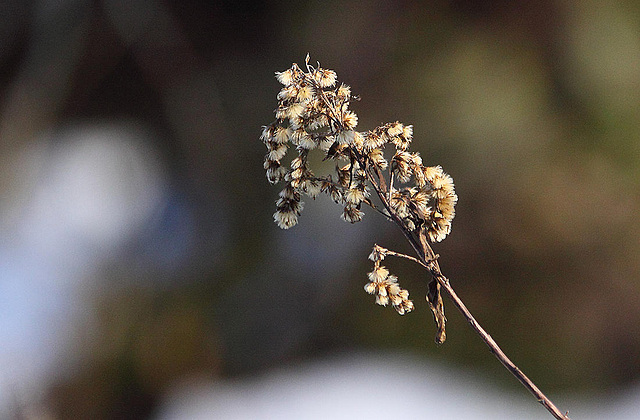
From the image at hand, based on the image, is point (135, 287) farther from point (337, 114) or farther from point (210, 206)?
point (337, 114)

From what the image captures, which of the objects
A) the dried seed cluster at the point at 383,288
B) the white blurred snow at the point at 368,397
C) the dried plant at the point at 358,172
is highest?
the dried plant at the point at 358,172

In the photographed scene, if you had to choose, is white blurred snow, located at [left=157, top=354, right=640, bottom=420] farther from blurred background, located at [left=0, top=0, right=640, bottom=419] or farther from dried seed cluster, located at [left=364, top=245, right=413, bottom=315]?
dried seed cluster, located at [left=364, top=245, right=413, bottom=315]

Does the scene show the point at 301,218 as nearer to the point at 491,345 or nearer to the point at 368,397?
the point at 368,397

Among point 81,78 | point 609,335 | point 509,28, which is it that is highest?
point 81,78

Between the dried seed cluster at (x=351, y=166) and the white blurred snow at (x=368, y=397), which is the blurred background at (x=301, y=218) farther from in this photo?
the dried seed cluster at (x=351, y=166)

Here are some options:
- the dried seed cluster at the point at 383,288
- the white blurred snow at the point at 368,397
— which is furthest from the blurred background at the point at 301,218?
the dried seed cluster at the point at 383,288

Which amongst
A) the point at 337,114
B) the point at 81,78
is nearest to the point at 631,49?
the point at 337,114

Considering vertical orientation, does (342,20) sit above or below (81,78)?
below
